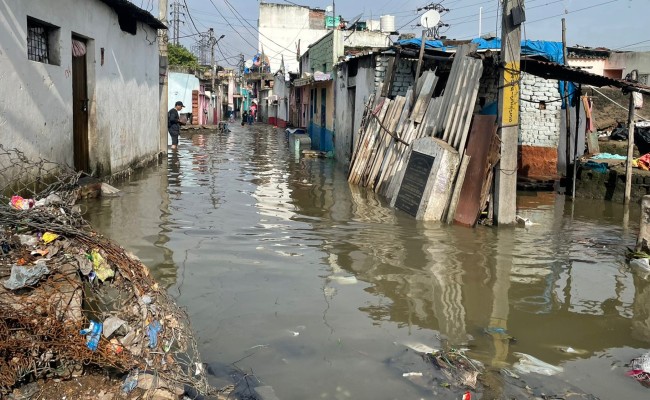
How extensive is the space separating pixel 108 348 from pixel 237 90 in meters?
65.9

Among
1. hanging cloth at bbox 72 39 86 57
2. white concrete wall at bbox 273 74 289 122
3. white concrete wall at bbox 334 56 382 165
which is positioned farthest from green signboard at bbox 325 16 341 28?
hanging cloth at bbox 72 39 86 57

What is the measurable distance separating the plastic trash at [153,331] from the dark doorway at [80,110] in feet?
24.5

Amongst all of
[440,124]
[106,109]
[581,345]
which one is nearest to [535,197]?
[440,124]

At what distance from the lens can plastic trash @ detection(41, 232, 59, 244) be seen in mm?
3906

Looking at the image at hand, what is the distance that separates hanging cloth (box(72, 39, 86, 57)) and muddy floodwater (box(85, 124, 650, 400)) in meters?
2.67

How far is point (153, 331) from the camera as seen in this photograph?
11.5 ft

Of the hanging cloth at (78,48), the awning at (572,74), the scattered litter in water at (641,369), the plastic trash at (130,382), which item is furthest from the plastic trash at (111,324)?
the hanging cloth at (78,48)

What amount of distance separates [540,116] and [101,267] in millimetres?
12545

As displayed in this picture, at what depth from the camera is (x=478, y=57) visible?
31.5 ft

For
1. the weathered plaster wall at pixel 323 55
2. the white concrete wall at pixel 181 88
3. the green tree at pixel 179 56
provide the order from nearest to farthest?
the weathered plaster wall at pixel 323 55 < the white concrete wall at pixel 181 88 < the green tree at pixel 179 56

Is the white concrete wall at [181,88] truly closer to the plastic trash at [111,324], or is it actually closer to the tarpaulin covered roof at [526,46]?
the tarpaulin covered roof at [526,46]

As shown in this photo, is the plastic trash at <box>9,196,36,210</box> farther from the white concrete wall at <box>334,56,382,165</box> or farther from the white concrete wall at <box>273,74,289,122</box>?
the white concrete wall at <box>273,74,289,122</box>

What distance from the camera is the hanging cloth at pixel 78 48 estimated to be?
33.5ft

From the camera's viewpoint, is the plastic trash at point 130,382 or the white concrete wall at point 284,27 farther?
the white concrete wall at point 284,27
